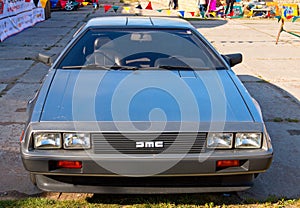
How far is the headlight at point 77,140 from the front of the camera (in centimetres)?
257

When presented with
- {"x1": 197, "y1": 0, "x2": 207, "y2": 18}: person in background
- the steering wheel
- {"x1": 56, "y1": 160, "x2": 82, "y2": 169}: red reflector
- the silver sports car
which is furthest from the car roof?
{"x1": 197, "y1": 0, "x2": 207, "y2": 18}: person in background

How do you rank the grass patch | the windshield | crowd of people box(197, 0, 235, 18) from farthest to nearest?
crowd of people box(197, 0, 235, 18) < the windshield < the grass patch

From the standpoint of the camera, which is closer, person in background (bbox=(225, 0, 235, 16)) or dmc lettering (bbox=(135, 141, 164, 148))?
dmc lettering (bbox=(135, 141, 164, 148))

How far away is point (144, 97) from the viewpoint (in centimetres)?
298

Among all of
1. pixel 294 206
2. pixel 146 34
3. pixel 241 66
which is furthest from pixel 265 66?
pixel 294 206

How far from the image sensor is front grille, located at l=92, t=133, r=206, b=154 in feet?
8.36

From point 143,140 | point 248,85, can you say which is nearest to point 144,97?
point 143,140

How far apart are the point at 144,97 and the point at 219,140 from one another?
28.2 inches

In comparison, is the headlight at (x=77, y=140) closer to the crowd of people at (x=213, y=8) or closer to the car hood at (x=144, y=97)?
the car hood at (x=144, y=97)

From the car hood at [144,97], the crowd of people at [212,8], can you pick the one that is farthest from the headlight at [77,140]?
the crowd of people at [212,8]

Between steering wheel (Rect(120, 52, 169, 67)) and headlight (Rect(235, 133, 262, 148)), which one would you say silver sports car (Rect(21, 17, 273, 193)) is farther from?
steering wheel (Rect(120, 52, 169, 67))

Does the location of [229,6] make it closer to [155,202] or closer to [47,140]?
[155,202]

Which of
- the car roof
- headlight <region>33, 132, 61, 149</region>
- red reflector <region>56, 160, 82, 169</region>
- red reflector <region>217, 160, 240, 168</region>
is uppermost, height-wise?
the car roof

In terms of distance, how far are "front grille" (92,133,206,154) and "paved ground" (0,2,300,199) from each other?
991 mm
